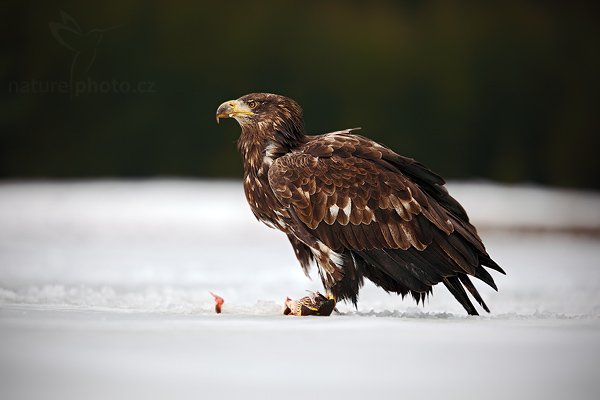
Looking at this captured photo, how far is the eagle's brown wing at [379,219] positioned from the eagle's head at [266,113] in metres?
0.26

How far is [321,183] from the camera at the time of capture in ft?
12.1

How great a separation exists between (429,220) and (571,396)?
3.67ft

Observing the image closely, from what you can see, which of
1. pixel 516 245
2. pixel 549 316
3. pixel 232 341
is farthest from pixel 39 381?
pixel 516 245

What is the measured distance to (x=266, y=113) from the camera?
3979 millimetres

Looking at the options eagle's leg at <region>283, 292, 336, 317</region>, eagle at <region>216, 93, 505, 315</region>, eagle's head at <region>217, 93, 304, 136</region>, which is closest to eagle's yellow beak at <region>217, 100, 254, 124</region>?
eagle's head at <region>217, 93, 304, 136</region>

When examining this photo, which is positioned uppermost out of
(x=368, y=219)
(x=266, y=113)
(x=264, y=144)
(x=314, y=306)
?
(x=266, y=113)

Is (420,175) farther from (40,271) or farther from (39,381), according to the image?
(40,271)

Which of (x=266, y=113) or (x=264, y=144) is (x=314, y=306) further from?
(x=266, y=113)

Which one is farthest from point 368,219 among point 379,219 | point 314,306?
point 314,306

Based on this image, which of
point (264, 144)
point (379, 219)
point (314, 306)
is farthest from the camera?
point (264, 144)

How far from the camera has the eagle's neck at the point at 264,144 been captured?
3896 millimetres

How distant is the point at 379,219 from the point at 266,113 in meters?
0.69

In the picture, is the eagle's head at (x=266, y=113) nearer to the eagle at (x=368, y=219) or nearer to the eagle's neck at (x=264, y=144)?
the eagle's neck at (x=264, y=144)

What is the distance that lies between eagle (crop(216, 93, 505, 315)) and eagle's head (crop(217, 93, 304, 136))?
0.52ft
